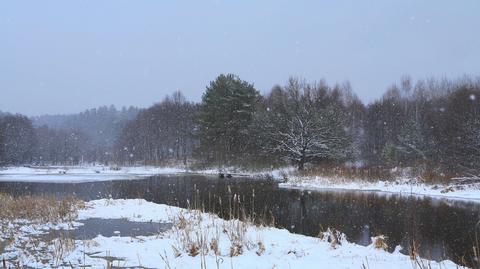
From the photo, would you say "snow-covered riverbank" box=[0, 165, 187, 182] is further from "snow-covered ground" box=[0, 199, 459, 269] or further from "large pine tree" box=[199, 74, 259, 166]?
"snow-covered ground" box=[0, 199, 459, 269]

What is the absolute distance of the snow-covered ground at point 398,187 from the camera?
80.4 feet

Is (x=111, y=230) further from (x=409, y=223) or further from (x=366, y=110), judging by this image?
(x=366, y=110)

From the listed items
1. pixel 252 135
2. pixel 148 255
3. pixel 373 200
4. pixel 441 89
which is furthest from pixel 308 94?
pixel 148 255

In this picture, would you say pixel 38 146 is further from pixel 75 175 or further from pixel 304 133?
pixel 304 133

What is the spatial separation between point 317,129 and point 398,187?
14638 mm

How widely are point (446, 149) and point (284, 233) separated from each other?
1070 inches

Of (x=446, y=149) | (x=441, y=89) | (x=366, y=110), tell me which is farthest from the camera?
(x=441, y=89)

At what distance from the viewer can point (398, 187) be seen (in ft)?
91.2

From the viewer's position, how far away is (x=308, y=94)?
53.0 metres

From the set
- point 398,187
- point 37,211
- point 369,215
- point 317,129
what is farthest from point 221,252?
point 317,129

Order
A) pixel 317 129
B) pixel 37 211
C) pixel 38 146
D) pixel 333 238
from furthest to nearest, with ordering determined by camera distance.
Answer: pixel 38 146
pixel 317 129
pixel 37 211
pixel 333 238

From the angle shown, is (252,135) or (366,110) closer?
(252,135)

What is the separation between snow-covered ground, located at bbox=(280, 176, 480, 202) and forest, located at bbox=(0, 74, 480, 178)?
5.45 ft

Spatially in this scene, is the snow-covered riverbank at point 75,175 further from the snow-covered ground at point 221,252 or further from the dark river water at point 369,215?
the snow-covered ground at point 221,252
